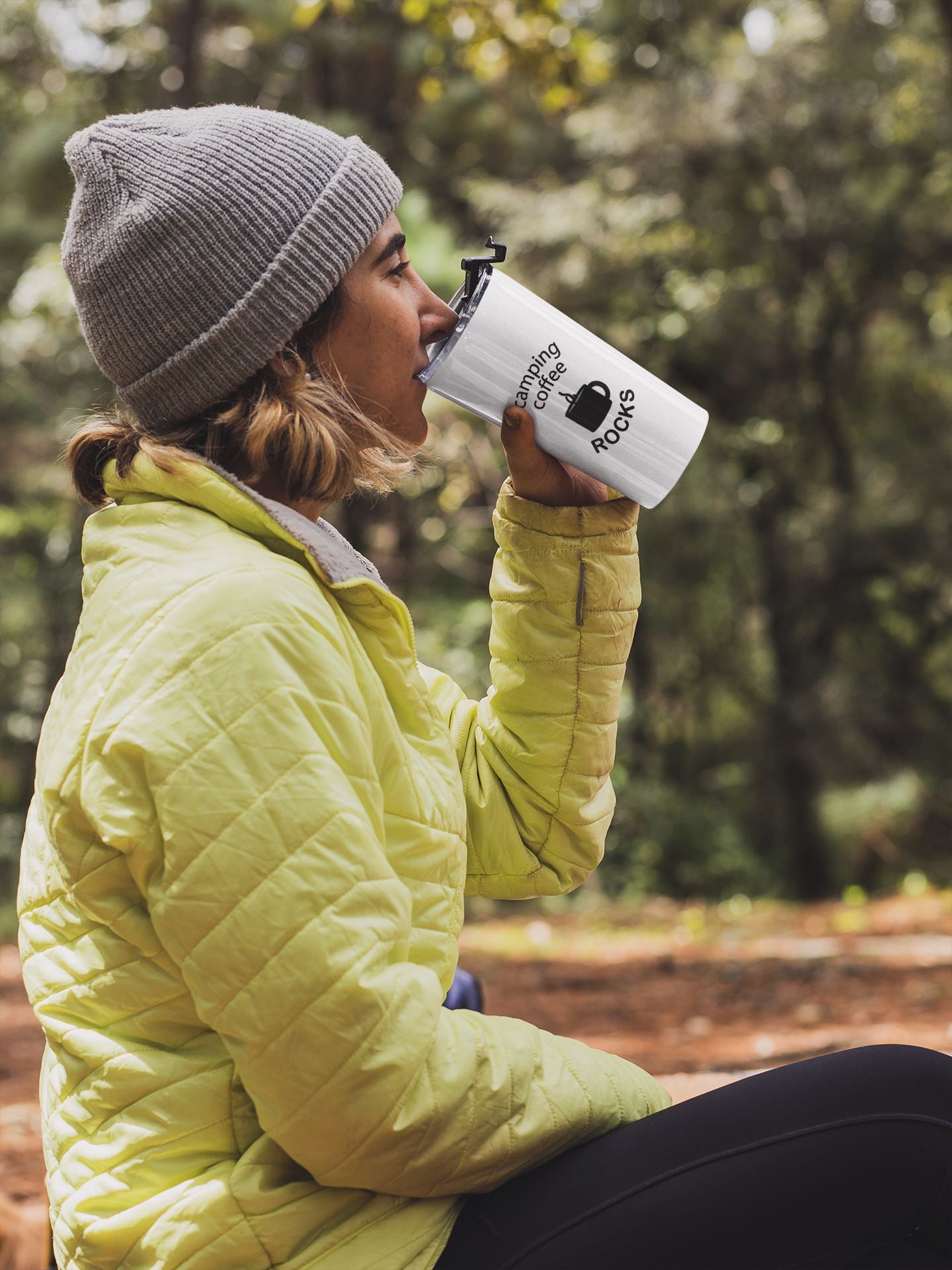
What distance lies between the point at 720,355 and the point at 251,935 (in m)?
9.29

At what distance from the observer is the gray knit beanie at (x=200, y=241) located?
1.49m

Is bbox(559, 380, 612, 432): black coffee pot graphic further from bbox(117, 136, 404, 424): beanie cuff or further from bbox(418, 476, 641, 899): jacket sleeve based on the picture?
bbox(117, 136, 404, 424): beanie cuff

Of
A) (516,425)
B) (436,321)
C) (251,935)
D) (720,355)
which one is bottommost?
(720,355)

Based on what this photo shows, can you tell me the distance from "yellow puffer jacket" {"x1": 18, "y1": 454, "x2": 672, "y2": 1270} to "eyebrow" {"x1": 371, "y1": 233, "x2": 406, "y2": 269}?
0.40 meters

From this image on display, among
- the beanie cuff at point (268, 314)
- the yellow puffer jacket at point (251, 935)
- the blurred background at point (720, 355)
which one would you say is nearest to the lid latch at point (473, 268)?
the beanie cuff at point (268, 314)

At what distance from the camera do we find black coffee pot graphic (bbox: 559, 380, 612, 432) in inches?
66.5

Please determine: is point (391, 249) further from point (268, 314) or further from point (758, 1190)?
point (758, 1190)

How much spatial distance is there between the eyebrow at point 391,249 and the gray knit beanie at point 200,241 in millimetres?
53

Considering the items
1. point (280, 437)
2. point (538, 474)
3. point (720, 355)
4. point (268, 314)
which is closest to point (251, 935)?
point (280, 437)

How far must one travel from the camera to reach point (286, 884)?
1.20 meters

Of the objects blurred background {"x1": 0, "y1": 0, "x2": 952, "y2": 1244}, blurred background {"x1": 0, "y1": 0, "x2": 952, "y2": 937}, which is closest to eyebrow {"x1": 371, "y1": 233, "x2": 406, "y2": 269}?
blurred background {"x1": 0, "y1": 0, "x2": 952, "y2": 1244}

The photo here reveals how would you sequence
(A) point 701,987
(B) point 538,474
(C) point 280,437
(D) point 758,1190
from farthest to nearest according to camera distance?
(A) point 701,987 < (B) point 538,474 < (C) point 280,437 < (D) point 758,1190

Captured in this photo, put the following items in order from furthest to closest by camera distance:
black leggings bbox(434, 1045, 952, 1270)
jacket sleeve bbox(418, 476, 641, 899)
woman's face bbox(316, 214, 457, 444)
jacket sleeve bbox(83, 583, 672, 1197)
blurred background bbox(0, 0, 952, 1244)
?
blurred background bbox(0, 0, 952, 1244), jacket sleeve bbox(418, 476, 641, 899), woman's face bbox(316, 214, 457, 444), black leggings bbox(434, 1045, 952, 1270), jacket sleeve bbox(83, 583, 672, 1197)

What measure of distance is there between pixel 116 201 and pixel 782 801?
396 inches
